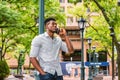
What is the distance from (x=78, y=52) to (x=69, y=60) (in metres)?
2.80

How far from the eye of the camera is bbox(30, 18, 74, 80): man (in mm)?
5719

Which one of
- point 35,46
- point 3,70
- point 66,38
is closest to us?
point 66,38

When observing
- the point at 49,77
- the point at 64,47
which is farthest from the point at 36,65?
the point at 64,47

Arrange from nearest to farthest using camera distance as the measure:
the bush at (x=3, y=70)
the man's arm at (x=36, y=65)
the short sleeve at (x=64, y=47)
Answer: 1. the man's arm at (x=36, y=65)
2. the short sleeve at (x=64, y=47)
3. the bush at (x=3, y=70)

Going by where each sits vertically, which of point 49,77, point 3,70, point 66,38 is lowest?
point 3,70

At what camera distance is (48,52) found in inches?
228

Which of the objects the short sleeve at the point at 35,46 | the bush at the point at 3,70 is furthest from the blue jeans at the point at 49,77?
the bush at the point at 3,70

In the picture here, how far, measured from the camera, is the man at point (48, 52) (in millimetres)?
5719

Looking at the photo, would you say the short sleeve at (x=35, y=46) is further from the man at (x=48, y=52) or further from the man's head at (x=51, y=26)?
the man's head at (x=51, y=26)

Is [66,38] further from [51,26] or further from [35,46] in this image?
[35,46]

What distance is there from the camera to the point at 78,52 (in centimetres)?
8844

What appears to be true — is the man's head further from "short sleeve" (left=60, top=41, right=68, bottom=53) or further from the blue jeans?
the blue jeans

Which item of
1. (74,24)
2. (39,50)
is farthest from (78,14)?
(74,24)

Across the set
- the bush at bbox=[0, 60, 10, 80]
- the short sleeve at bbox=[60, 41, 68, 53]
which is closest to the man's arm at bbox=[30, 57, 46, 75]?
the short sleeve at bbox=[60, 41, 68, 53]
